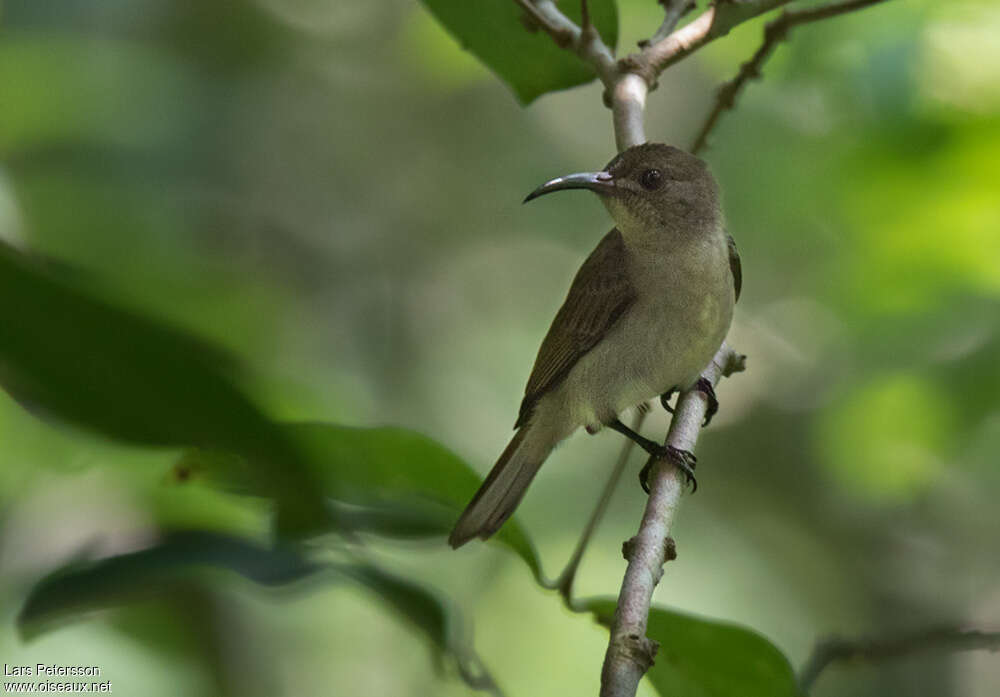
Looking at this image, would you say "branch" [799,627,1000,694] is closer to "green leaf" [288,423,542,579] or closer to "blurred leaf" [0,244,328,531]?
"green leaf" [288,423,542,579]

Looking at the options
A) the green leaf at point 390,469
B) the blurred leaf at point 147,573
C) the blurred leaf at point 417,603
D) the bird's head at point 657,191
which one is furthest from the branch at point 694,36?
the blurred leaf at point 147,573

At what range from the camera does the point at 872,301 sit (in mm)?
5398

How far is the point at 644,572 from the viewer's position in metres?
2.27

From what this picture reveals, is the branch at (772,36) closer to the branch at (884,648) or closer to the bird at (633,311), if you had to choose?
the bird at (633,311)

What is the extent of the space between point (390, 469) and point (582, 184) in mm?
1802

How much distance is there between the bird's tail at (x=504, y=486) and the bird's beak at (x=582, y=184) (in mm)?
887

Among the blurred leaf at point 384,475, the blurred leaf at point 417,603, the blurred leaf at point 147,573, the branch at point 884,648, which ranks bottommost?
the blurred leaf at point 147,573

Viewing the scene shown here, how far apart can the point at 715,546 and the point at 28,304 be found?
577cm

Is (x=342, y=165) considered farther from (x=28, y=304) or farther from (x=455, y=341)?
(x=28, y=304)

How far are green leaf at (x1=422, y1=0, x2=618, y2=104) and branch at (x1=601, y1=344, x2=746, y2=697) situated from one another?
3.87 ft

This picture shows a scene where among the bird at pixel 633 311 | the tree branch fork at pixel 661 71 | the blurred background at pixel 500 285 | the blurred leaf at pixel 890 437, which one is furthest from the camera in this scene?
the blurred leaf at pixel 890 437

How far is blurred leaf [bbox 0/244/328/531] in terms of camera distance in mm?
1149

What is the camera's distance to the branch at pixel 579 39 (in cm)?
333

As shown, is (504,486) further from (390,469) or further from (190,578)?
(190,578)
